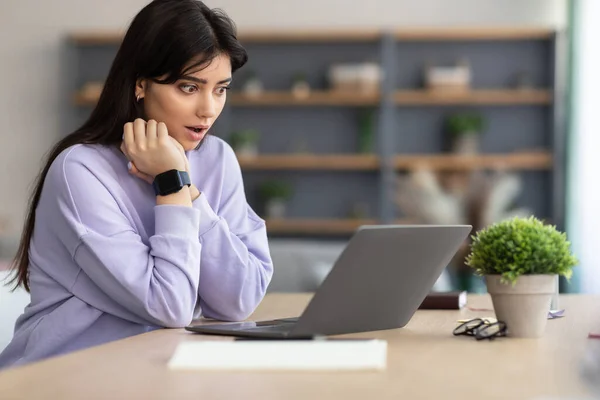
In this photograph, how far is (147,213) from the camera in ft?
5.60

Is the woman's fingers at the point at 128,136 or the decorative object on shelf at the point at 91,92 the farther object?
the decorative object on shelf at the point at 91,92

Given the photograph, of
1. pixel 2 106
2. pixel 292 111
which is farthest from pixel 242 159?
pixel 2 106

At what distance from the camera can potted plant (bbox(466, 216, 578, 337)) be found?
133cm

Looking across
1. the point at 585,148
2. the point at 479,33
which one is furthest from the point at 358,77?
the point at 585,148

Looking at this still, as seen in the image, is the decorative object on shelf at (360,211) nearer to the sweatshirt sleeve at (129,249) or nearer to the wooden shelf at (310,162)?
the wooden shelf at (310,162)

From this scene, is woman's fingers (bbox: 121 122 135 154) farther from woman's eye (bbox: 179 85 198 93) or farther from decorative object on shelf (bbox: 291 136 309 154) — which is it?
decorative object on shelf (bbox: 291 136 309 154)

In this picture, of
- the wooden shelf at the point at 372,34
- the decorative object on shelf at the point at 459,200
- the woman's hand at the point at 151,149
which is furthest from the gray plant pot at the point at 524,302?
the wooden shelf at the point at 372,34

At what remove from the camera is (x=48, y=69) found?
23.3 feet

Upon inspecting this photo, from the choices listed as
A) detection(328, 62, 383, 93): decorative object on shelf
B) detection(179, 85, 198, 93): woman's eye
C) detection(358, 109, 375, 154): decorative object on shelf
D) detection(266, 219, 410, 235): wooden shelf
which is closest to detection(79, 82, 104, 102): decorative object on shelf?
detection(266, 219, 410, 235): wooden shelf

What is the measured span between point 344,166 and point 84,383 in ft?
18.8

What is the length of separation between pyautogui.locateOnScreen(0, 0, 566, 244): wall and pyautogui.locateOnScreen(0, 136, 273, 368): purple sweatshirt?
5.38 meters

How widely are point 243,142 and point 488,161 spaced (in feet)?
5.46

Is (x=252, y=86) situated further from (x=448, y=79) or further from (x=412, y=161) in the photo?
(x=448, y=79)

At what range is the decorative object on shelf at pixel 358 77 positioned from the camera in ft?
21.7
